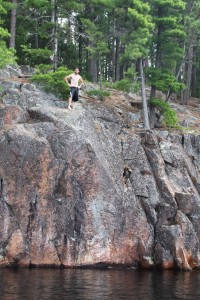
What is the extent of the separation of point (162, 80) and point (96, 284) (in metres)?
18.0

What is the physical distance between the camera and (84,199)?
22.7 m

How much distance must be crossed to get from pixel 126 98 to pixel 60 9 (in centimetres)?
886

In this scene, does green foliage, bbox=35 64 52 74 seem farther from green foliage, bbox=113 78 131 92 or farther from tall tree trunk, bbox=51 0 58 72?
green foliage, bbox=113 78 131 92

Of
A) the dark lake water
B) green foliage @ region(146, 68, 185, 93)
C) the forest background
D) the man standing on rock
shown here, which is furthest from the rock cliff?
green foliage @ region(146, 68, 185, 93)

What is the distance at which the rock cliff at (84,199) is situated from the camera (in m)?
21.9

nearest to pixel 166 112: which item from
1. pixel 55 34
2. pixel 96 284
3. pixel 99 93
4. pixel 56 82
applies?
pixel 99 93

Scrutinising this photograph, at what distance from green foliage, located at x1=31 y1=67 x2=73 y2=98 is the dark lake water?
12250 millimetres

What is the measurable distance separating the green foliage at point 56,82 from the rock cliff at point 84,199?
2.65 metres

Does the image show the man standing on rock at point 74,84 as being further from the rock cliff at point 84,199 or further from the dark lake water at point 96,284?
the dark lake water at point 96,284

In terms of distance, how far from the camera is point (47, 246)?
858 inches

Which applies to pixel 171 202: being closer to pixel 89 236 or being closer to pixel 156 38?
pixel 89 236

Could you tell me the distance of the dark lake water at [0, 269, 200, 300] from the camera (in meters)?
14.6

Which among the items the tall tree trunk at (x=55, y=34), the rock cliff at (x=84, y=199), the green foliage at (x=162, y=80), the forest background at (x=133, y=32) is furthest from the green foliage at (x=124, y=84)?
the rock cliff at (x=84, y=199)

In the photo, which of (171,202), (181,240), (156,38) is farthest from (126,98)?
(181,240)
